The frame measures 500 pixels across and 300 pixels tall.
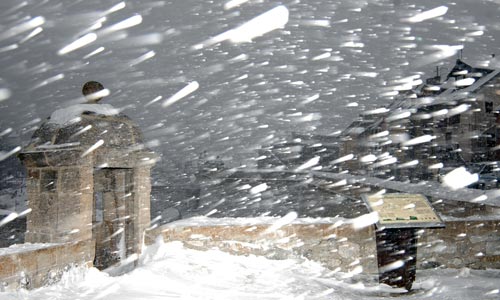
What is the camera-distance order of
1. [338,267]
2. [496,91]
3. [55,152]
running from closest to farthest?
[55,152] < [338,267] < [496,91]

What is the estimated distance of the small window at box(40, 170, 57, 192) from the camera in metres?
5.12

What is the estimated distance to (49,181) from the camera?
5.15m

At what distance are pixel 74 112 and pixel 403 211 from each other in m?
4.74

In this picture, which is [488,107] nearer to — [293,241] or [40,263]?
[293,241]

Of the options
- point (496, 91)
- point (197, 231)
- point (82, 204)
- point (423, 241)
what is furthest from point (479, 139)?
point (82, 204)

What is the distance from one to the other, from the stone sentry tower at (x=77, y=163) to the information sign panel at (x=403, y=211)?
11.3ft

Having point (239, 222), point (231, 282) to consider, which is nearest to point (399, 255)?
point (231, 282)

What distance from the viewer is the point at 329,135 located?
46.8 meters

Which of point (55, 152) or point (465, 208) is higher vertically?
point (55, 152)

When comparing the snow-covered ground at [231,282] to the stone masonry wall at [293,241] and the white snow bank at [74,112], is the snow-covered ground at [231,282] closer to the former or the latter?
the stone masonry wall at [293,241]

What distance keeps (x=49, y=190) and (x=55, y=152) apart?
0.51 meters

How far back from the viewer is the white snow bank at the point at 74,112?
5349 millimetres

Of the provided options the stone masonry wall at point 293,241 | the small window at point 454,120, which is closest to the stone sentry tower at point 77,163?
the stone masonry wall at point 293,241

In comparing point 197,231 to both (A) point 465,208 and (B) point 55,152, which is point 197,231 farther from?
(A) point 465,208
